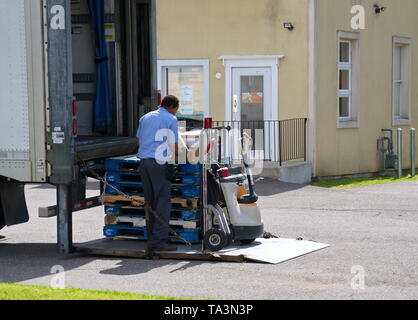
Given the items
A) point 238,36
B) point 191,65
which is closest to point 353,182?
Answer: point 238,36

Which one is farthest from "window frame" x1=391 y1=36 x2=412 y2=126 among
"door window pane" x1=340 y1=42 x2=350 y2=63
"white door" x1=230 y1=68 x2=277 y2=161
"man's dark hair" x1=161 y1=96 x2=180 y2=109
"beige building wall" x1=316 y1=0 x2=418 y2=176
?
"man's dark hair" x1=161 y1=96 x2=180 y2=109

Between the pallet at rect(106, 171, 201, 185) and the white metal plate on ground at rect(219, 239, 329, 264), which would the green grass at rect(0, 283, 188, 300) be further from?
the pallet at rect(106, 171, 201, 185)

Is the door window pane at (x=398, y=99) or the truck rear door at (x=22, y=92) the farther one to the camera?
the door window pane at (x=398, y=99)

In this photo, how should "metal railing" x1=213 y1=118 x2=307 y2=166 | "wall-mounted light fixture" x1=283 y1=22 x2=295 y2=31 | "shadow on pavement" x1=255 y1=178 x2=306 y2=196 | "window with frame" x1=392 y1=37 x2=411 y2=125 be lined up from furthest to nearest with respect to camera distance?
"window with frame" x1=392 y1=37 x2=411 y2=125, "wall-mounted light fixture" x1=283 y1=22 x2=295 y2=31, "metal railing" x1=213 y1=118 x2=307 y2=166, "shadow on pavement" x1=255 y1=178 x2=306 y2=196

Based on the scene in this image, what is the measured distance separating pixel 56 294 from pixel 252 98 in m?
13.6

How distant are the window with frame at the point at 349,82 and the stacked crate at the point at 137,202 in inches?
441

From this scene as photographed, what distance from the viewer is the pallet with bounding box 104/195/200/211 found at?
39.0 feet

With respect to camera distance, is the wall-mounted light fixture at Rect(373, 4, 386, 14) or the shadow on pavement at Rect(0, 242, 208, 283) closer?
the shadow on pavement at Rect(0, 242, 208, 283)

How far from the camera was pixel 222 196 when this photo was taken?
11844mm

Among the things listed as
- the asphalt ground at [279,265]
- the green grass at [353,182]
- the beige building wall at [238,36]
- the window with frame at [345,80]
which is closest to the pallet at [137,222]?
the asphalt ground at [279,265]

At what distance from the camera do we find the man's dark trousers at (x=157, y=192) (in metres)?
11.5

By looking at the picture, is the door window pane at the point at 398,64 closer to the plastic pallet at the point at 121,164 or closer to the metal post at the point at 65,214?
the plastic pallet at the point at 121,164

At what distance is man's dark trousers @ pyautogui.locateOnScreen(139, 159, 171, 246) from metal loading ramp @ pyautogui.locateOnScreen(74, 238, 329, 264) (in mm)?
267
